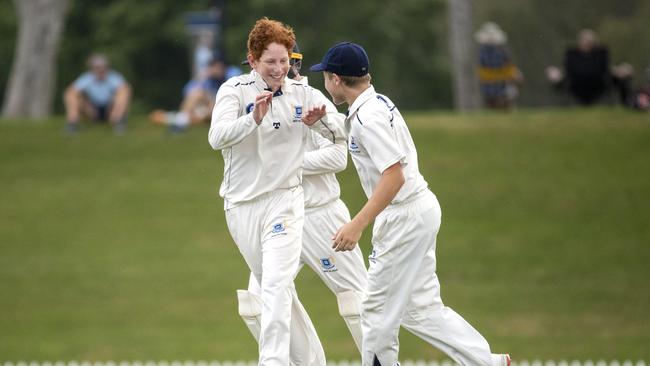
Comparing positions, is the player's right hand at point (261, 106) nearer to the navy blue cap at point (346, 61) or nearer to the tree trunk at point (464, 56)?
the navy blue cap at point (346, 61)

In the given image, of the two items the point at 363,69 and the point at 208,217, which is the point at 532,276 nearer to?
the point at 208,217

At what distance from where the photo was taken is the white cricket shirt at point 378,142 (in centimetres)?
812

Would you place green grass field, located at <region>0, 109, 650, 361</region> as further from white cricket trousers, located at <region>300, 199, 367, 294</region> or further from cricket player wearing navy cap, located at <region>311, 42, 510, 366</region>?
cricket player wearing navy cap, located at <region>311, 42, 510, 366</region>

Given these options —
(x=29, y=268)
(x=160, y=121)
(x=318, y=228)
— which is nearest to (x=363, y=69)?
(x=318, y=228)

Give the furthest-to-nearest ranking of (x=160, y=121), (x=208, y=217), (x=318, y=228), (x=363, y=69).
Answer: (x=160, y=121) < (x=208, y=217) < (x=318, y=228) < (x=363, y=69)

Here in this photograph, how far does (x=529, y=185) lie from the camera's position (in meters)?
25.0

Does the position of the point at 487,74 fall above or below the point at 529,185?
above

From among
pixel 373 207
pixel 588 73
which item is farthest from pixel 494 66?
pixel 373 207

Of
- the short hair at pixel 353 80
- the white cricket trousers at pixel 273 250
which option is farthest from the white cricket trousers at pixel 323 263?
the short hair at pixel 353 80

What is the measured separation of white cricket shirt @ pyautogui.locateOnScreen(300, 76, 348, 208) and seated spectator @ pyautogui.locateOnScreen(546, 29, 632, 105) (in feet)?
49.4

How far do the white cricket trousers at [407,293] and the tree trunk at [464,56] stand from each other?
23.2 metres

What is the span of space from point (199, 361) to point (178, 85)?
939 inches

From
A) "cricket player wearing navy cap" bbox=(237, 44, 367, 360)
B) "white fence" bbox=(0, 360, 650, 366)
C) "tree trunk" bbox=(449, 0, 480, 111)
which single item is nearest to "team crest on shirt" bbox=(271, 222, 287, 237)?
"cricket player wearing navy cap" bbox=(237, 44, 367, 360)

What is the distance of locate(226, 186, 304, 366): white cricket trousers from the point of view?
851cm
